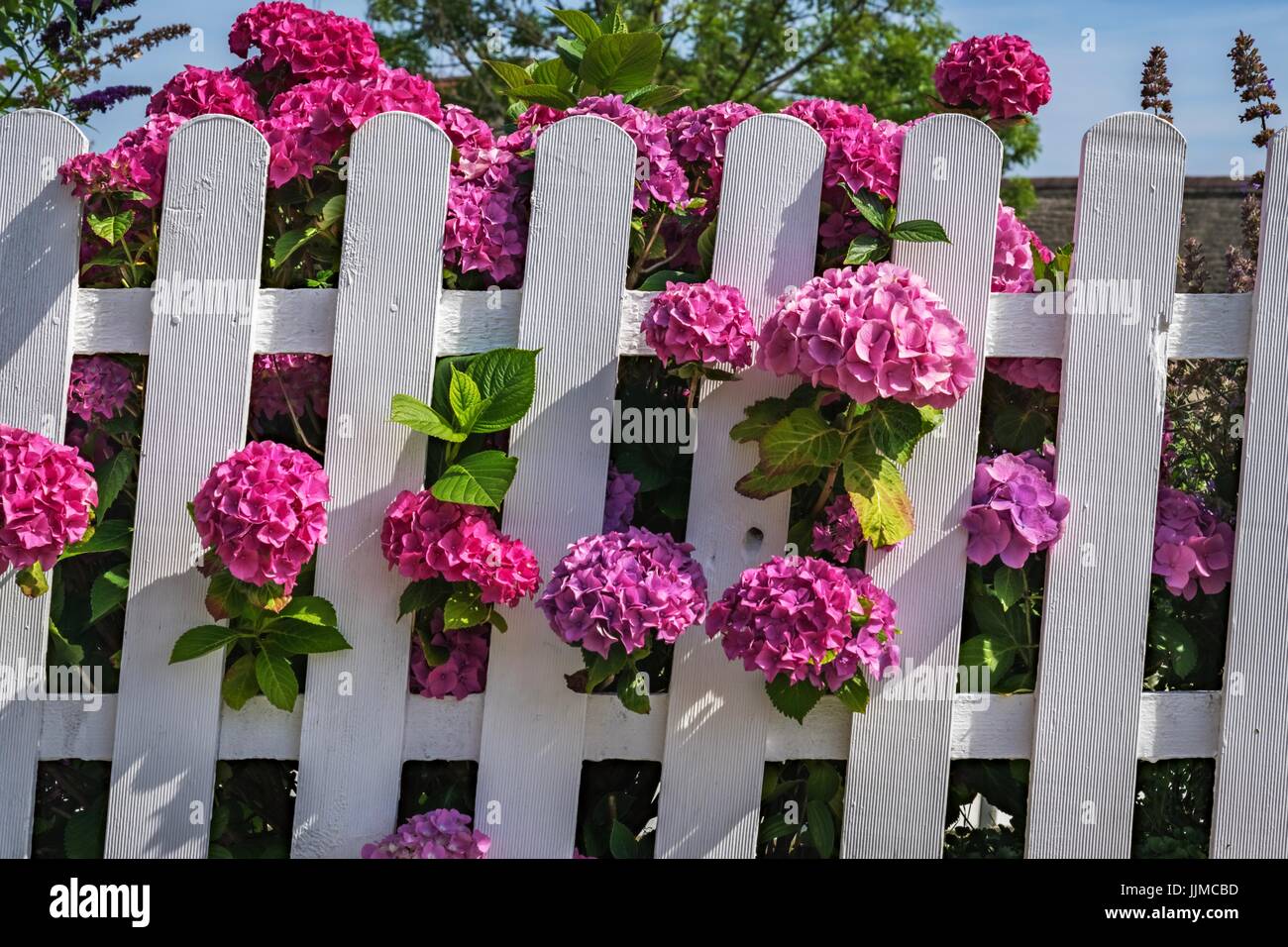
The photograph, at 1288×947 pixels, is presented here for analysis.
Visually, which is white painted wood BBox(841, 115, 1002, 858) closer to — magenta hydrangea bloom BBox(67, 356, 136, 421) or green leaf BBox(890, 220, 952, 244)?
green leaf BBox(890, 220, 952, 244)

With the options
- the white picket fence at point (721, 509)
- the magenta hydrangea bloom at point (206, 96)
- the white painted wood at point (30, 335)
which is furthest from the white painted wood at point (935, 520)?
the white painted wood at point (30, 335)

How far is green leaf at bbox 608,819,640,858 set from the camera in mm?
2238

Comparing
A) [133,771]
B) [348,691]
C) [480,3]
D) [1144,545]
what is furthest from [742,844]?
[480,3]

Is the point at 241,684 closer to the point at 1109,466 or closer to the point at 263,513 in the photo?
the point at 263,513

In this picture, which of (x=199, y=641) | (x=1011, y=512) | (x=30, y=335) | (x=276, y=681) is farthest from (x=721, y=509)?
(x=30, y=335)

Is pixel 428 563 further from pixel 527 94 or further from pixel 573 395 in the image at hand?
pixel 527 94

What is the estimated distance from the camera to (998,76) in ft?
8.18

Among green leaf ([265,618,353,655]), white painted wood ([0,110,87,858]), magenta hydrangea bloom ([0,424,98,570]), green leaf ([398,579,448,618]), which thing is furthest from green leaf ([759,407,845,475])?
white painted wood ([0,110,87,858])

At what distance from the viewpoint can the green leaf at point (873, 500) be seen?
6.89ft

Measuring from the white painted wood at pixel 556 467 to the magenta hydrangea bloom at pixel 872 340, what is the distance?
1.12 feet

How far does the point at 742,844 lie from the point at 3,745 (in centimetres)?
140

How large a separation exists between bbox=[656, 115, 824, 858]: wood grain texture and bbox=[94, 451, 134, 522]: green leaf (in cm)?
107

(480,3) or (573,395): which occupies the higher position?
(480,3)

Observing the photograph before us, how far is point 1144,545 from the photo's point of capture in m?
2.23
